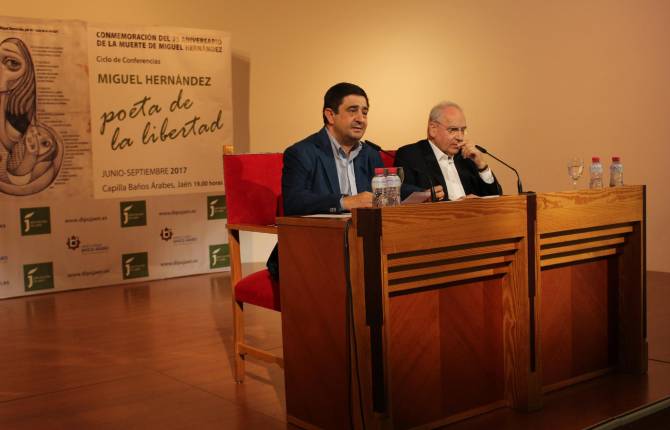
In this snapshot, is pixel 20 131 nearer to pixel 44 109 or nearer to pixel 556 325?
pixel 44 109

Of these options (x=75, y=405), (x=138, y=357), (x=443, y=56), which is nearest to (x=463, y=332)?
(x=75, y=405)

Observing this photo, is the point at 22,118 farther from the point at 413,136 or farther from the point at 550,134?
the point at 550,134

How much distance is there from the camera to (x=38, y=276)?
5945 mm

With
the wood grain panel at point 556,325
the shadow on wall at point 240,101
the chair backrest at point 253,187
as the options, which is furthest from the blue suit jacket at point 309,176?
the shadow on wall at point 240,101

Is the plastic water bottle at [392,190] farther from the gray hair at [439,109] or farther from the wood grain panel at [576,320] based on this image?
the gray hair at [439,109]

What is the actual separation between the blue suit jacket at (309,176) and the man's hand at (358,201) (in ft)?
0.34

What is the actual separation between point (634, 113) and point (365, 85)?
261cm

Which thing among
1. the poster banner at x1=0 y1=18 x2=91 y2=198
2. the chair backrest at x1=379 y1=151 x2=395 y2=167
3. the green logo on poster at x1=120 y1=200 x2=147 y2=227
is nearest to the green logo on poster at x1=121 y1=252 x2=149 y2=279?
the green logo on poster at x1=120 y1=200 x2=147 y2=227

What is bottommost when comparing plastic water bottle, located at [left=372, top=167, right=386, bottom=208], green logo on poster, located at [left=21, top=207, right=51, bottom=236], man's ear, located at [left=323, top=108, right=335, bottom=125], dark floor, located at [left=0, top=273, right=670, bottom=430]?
dark floor, located at [left=0, top=273, right=670, bottom=430]

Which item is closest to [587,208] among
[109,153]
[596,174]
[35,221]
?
[596,174]

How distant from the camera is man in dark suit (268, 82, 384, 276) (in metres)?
3.18

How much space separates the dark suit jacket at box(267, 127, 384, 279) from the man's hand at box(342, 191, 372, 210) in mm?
89

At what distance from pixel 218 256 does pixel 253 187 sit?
3431 mm

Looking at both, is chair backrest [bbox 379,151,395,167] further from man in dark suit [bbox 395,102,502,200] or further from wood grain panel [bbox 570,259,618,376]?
wood grain panel [bbox 570,259,618,376]
